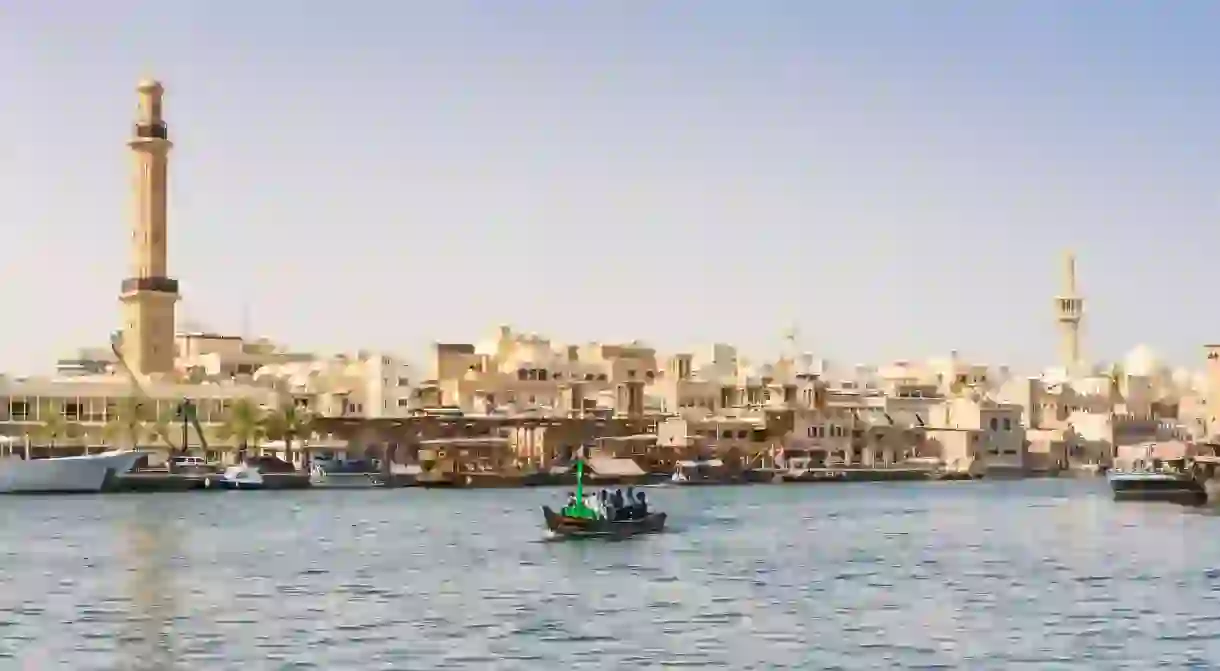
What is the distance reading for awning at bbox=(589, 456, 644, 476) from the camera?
107 meters

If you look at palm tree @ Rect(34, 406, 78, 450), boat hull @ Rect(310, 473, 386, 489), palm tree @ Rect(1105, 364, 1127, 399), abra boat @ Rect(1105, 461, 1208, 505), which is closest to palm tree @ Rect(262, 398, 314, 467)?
A: boat hull @ Rect(310, 473, 386, 489)

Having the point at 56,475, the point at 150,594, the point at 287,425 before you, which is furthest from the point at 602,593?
the point at 287,425

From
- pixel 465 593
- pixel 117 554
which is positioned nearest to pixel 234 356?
pixel 117 554

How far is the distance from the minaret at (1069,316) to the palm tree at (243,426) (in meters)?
81.8

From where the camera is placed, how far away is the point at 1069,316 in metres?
169

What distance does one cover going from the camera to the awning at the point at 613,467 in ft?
352

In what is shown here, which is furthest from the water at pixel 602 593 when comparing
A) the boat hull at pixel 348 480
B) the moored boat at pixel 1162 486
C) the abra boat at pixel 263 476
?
the boat hull at pixel 348 480

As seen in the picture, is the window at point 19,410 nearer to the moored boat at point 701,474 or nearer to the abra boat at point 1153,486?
the moored boat at point 701,474

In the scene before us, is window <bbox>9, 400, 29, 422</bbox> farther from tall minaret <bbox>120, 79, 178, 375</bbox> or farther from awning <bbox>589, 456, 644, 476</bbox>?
awning <bbox>589, 456, 644, 476</bbox>

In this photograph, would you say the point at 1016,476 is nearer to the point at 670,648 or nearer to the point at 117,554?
the point at 117,554

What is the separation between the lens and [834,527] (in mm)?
62906

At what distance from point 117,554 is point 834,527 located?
22862mm

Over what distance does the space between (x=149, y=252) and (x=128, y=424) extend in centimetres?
874

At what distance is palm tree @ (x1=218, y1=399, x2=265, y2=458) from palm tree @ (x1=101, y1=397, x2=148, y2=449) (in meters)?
4.07
